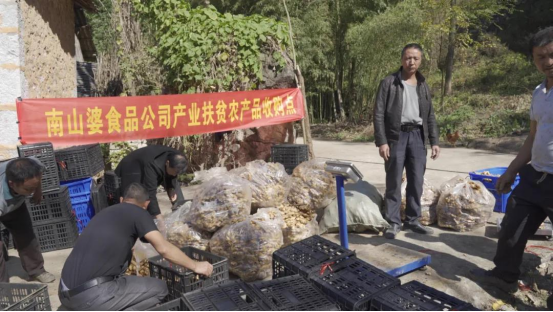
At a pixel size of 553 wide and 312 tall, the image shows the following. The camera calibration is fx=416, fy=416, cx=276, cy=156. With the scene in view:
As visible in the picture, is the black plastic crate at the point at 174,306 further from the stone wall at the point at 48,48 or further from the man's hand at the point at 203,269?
the stone wall at the point at 48,48

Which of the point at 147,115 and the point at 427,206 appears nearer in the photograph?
the point at 427,206

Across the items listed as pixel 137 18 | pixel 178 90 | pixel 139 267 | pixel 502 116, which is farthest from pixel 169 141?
pixel 502 116

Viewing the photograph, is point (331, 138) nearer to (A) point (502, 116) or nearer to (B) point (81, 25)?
(A) point (502, 116)

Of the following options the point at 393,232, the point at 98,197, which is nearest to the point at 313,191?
the point at 393,232

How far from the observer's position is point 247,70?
23.8 feet

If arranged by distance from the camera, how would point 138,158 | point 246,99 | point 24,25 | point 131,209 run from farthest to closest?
1. point 246,99
2. point 24,25
3. point 138,158
4. point 131,209

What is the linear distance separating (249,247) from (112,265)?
1.24 meters

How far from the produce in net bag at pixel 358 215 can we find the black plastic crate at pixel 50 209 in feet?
9.25

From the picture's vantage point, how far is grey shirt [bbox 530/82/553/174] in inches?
114

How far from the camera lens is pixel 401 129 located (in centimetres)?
435

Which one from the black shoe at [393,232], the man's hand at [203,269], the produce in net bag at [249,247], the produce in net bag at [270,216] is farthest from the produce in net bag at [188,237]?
the black shoe at [393,232]

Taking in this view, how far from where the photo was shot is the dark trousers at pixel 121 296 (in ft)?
8.14

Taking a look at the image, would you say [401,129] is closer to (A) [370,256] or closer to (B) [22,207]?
(A) [370,256]

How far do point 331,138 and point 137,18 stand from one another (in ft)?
27.3
